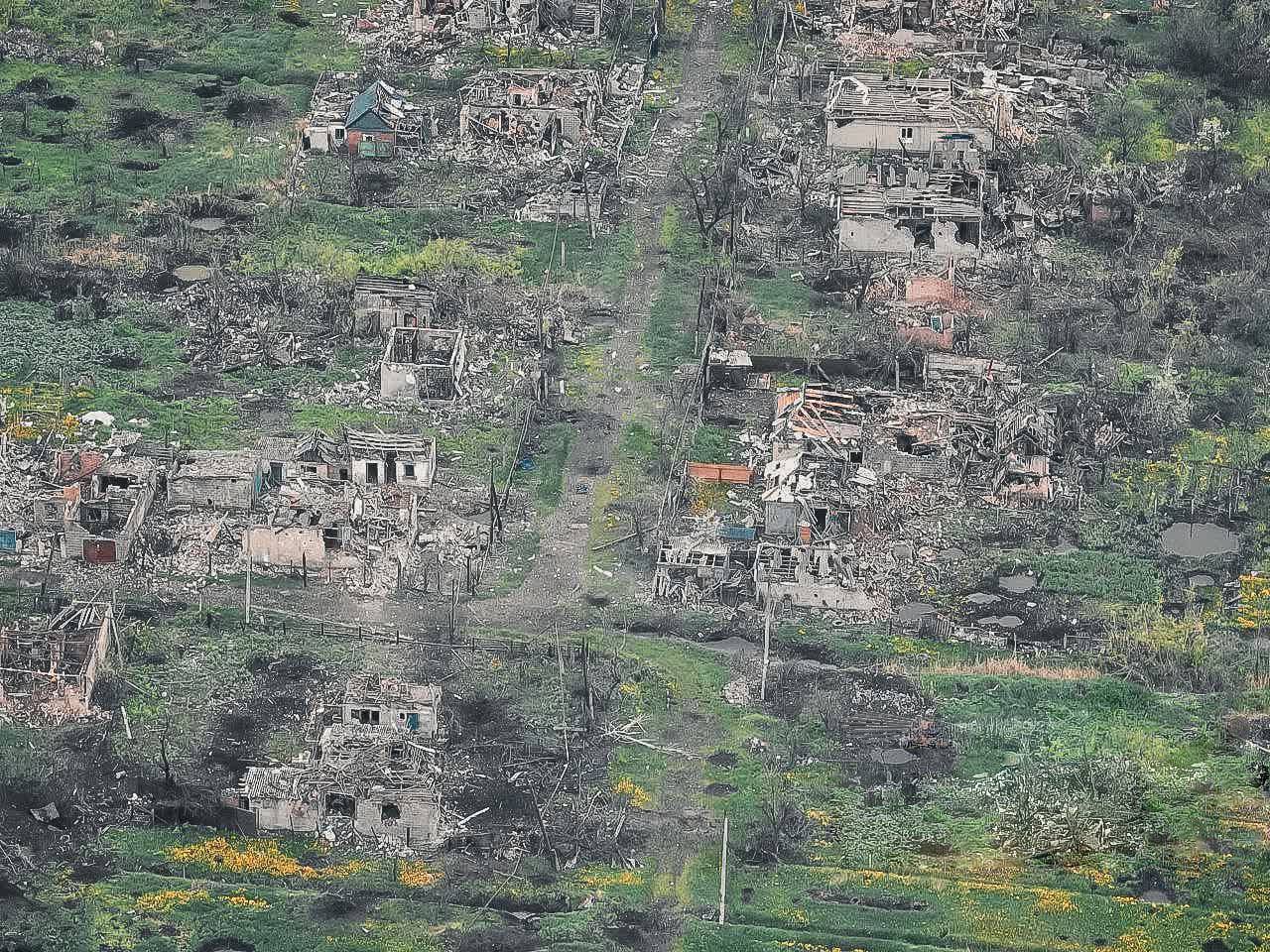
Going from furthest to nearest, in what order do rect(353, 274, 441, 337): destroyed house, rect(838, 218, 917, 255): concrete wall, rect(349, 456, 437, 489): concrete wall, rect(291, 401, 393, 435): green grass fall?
rect(838, 218, 917, 255): concrete wall
rect(353, 274, 441, 337): destroyed house
rect(291, 401, 393, 435): green grass
rect(349, 456, 437, 489): concrete wall

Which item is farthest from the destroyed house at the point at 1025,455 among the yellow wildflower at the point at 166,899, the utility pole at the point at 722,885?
the yellow wildflower at the point at 166,899

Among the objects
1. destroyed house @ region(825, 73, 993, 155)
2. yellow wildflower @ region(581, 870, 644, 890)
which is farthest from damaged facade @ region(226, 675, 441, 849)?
destroyed house @ region(825, 73, 993, 155)

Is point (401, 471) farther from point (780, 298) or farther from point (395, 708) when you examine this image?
point (780, 298)

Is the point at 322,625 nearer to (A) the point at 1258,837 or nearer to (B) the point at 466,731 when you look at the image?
(B) the point at 466,731

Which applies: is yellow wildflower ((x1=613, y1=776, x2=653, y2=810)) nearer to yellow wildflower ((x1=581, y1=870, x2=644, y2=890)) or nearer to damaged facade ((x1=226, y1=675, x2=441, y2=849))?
yellow wildflower ((x1=581, y1=870, x2=644, y2=890))

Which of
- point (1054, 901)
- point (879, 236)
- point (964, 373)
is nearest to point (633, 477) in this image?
point (964, 373)

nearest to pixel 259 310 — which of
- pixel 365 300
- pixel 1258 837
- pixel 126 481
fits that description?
pixel 365 300

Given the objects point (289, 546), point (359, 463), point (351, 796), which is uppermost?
point (359, 463)
